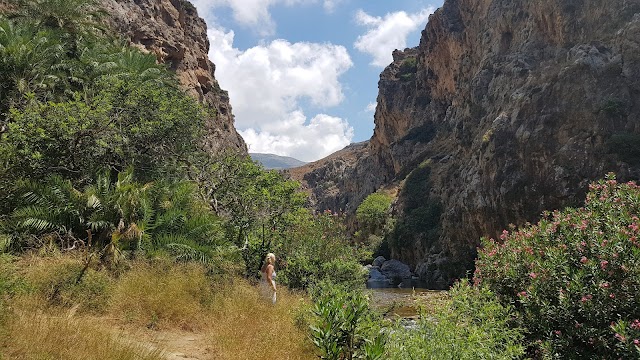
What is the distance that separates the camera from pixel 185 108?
16.0 meters

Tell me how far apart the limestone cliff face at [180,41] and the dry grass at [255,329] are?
21.9 m

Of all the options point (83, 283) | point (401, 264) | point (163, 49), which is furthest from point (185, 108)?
point (401, 264)

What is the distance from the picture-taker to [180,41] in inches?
1703

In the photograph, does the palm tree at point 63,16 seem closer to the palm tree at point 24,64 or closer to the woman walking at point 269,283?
the palm tree at point 24,64

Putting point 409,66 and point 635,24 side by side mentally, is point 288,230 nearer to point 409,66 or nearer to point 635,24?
point 635,24

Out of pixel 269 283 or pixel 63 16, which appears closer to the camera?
pixel 269 283

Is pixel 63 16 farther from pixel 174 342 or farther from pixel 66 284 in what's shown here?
pixel 174 342

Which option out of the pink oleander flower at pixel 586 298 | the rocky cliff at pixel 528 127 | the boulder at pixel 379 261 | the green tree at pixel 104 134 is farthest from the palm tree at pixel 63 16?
the boulder at pixel 379 261

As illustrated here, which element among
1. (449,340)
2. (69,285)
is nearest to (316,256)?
(69,285)

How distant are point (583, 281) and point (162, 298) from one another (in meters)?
6.97

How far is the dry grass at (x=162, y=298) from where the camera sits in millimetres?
7523

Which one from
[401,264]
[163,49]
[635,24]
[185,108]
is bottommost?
[401,264]

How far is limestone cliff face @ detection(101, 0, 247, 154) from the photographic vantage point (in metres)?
36.3

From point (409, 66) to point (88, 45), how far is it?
85524mm
